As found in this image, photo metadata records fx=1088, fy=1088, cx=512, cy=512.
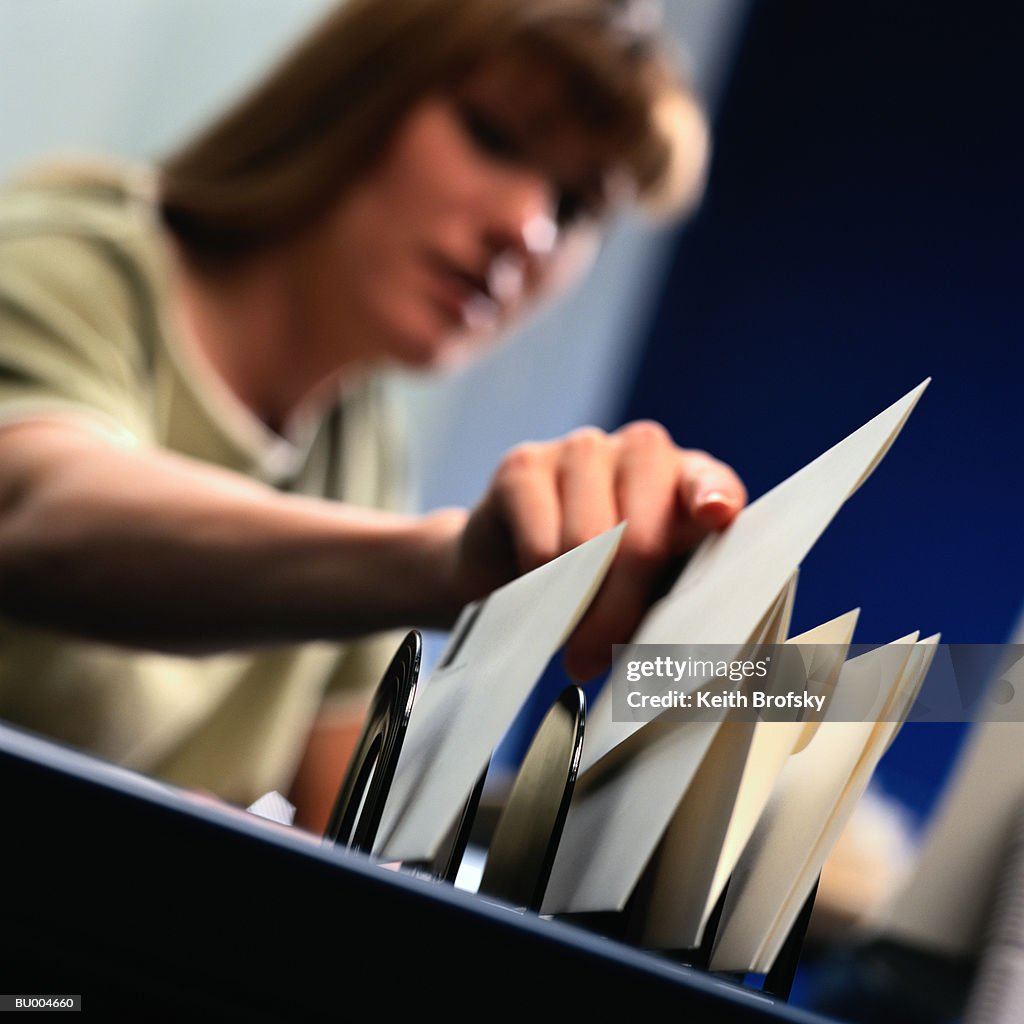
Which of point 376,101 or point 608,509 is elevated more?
point 376,101

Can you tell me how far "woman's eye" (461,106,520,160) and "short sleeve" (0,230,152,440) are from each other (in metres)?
0.27

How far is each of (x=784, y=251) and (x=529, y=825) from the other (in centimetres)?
159

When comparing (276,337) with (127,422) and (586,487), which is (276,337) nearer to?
(127,422)

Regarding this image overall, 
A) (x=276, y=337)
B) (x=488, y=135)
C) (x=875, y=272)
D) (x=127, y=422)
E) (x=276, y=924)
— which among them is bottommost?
(x=276, y=924)

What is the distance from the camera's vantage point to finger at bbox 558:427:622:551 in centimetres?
33

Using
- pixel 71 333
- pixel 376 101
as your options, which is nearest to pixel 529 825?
pixel 71 333

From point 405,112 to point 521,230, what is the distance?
124mm

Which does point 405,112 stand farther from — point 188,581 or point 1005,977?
point 1005,977

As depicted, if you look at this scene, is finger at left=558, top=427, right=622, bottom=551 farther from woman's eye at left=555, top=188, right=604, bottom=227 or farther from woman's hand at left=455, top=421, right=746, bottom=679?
woman's eye at left=555, top=188, right=604, bottom=227

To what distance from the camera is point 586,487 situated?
13.4 inches

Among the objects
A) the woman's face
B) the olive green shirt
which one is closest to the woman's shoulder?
the olive green shirt

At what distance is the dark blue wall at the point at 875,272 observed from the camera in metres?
1.32

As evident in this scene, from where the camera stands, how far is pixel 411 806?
0.23 metres

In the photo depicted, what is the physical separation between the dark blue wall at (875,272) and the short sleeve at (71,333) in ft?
2.62
